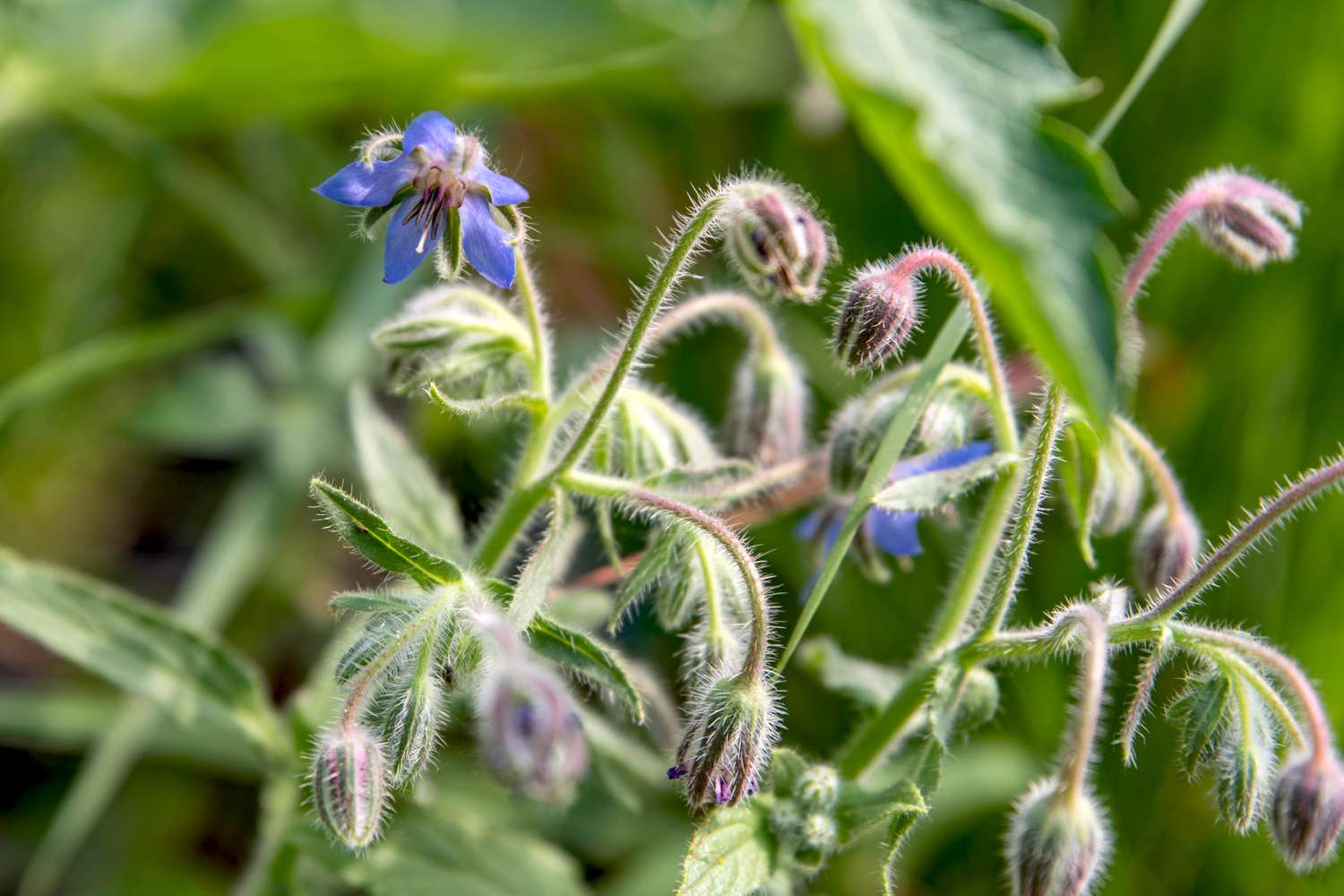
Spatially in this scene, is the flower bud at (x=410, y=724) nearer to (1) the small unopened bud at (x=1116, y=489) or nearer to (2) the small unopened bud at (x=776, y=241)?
(2) the small unopened bud at (x=776, y=241)

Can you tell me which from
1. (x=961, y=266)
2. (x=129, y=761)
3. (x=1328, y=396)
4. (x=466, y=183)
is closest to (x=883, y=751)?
(x=961, y=266)

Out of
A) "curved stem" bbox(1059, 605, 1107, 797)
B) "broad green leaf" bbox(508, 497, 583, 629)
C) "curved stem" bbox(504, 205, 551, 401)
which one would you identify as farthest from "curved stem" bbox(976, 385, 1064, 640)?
"curved stem" bbox(504, 205, 551, 401)

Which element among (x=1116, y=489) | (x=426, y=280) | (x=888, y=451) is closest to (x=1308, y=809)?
(x=1116, y=489)

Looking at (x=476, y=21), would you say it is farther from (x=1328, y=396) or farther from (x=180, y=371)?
(x=1328, y=396)

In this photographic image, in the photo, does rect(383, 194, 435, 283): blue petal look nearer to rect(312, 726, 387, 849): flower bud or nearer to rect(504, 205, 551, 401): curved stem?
rect(504, 205, 551, 401): curved stem

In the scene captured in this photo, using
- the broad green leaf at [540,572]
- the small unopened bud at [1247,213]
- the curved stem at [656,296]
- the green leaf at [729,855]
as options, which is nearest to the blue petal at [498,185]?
the curved stem at [656,296]

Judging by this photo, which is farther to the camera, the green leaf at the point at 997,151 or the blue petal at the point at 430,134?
the blue petal at the point at 430,134
